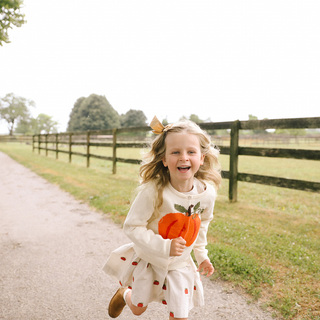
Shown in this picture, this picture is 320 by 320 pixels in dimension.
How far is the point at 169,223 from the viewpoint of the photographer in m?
1.64

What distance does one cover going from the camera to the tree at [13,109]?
68500 mm

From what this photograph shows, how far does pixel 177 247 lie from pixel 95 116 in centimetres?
6772

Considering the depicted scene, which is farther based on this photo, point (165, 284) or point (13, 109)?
point (13, 109)

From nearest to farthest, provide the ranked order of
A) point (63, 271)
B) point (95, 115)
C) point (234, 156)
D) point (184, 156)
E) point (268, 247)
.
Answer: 1. point (184, 156)
2. point (63, 271)
3. point (268, 247)
4. point (234, 156)
5. point (95, 115)

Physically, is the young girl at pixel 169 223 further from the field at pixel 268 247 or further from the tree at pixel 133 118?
the tree at pixel 133 118

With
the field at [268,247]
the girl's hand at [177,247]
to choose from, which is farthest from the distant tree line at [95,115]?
the girl's hand at [177,247]

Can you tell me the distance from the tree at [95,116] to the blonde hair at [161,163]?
215ft

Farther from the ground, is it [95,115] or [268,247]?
[95,115]

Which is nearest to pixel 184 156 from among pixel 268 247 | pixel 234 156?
pixel 268 247

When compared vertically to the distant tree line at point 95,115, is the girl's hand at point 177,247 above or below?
below

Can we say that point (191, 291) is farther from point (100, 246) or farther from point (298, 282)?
point (100, 246)

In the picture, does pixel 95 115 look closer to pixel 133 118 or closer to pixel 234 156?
pixel 133 118

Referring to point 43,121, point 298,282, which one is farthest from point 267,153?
point 43,121

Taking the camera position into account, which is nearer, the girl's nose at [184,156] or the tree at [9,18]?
the girl's nose at [184,156]
